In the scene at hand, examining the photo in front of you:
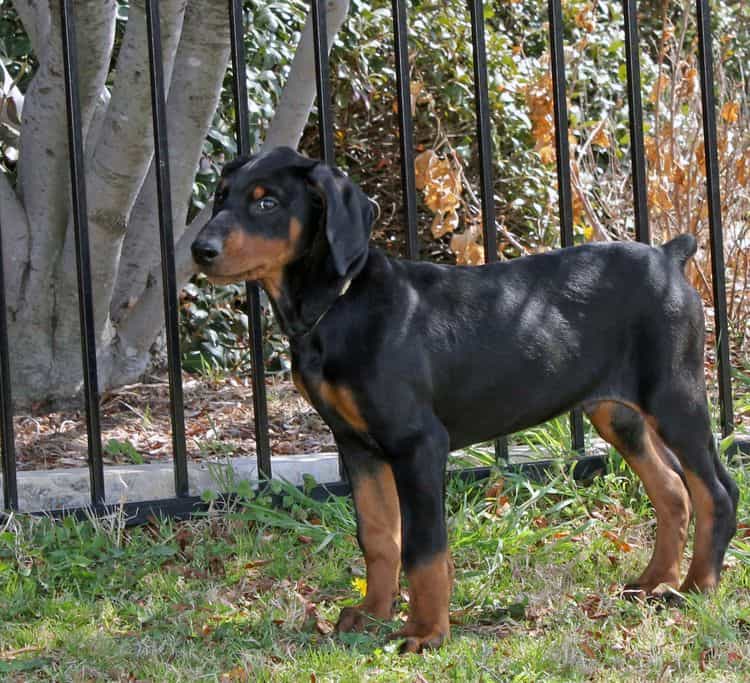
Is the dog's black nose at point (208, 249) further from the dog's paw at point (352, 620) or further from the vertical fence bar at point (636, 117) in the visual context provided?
the vertical fence bar at point (636, 117)

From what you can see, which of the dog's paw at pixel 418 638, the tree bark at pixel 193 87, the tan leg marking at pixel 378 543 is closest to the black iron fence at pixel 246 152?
the tree bark at pixel 193 87

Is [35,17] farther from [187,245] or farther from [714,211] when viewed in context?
[714,211]

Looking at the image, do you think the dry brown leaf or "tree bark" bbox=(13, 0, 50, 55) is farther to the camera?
the dry brown leaf

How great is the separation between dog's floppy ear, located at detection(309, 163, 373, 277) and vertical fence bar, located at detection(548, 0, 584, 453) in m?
1.51

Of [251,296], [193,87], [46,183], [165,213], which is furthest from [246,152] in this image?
[46,183]

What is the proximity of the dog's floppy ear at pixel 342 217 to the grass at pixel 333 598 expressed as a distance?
1138mm

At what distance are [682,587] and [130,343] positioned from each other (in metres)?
3.14

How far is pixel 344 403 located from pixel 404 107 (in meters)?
1.59

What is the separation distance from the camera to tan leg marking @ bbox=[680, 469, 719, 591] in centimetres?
378

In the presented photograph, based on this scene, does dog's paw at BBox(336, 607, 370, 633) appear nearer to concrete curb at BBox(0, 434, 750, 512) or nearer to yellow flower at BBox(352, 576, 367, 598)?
yellow flower at BBox(352, 576, 367, 598)

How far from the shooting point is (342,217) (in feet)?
11.2

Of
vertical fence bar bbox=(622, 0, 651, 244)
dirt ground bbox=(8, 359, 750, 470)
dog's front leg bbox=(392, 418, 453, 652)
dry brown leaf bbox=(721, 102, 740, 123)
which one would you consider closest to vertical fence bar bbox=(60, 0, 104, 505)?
dirt ground bbox=(8, 359, 750, 470)

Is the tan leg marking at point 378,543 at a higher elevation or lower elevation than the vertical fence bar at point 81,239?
lower

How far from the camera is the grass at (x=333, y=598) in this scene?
131 inches
